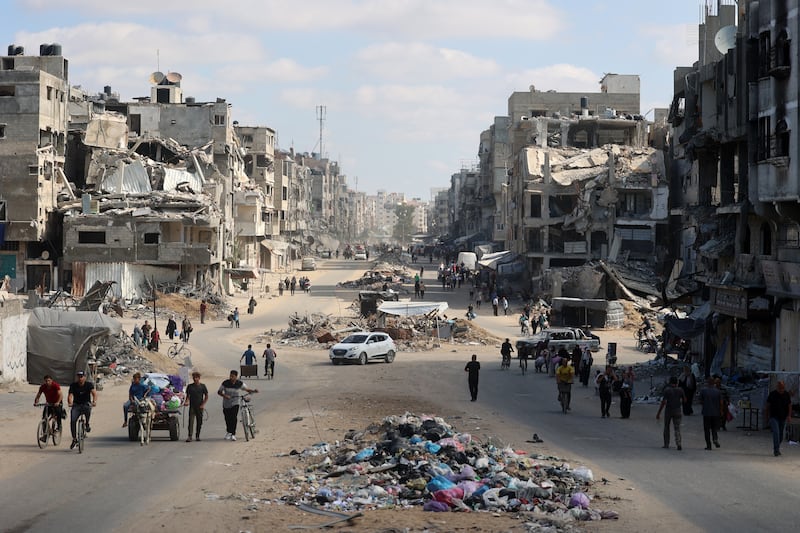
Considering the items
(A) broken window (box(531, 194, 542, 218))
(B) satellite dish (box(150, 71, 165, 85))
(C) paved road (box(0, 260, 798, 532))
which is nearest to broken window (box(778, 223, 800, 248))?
(C) paved road (box(0, 260, 798, 532))

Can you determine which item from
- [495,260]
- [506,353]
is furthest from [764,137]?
[495,260]

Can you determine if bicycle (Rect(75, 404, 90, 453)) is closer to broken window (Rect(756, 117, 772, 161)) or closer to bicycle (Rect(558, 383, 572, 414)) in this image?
bicycle (Rect(558, 383, 572, 414))

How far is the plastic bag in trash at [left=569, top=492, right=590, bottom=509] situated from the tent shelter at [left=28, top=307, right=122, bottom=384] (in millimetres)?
19920

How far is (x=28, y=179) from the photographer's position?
69188 mm

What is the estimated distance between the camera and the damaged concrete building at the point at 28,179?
6912 cm

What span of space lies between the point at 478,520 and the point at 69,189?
208ft

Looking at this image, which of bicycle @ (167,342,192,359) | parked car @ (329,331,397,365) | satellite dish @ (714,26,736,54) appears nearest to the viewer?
satellite dish @ (714,26,736,54)

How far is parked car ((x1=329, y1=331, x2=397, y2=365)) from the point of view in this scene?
43.9 metres

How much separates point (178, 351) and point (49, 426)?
2455 cm

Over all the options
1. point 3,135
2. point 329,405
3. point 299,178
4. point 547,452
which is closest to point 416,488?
point 547,452

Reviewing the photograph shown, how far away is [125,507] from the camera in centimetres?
1544

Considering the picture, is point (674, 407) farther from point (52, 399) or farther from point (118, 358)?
point (118, 358)

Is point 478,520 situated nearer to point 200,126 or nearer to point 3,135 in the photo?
point 3,135

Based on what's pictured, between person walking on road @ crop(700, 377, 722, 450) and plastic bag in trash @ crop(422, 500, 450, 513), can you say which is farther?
person walking on road @ crop(700, 377, 722, 450)
